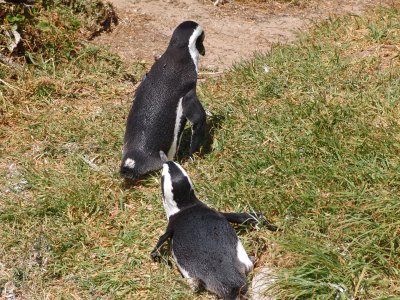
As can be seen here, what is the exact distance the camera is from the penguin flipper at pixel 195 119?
4.41m

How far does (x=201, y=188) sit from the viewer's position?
400 centimetres

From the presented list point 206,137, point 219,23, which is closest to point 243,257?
point 206,137

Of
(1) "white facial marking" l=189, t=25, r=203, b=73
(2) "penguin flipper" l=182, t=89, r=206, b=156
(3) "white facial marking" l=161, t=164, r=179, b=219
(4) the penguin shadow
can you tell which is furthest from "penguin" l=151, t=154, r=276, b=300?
(1) "white facial marking" l=189, t=25, r=203, b=73

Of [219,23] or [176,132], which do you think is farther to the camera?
[219,23]

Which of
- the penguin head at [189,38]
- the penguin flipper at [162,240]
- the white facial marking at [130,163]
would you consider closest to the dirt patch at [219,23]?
the penguin head at [189,38]

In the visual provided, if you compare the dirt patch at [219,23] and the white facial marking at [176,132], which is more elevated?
the white facial marking at [176,132]

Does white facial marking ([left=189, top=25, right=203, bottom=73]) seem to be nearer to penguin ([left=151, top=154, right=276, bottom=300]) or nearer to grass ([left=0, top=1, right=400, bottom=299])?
grass ([left=0, top=1, right=400, bottom=299])

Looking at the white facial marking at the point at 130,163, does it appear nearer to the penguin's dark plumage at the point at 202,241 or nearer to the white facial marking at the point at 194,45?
the penguin's dark plumage at the point at 202,241

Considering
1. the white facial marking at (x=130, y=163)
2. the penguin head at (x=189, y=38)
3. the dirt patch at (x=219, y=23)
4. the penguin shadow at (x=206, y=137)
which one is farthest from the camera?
the dirt patch at (x=219, y=23)

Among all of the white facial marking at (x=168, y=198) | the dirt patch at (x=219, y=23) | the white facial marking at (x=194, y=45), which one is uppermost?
the white facial marking at (x=194, y=45)

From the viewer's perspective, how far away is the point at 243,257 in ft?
10.6

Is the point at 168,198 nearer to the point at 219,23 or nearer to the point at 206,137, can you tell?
the point at 206,137

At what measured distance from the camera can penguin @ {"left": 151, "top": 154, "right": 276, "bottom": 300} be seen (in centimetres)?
310

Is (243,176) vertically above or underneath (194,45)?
underneath
